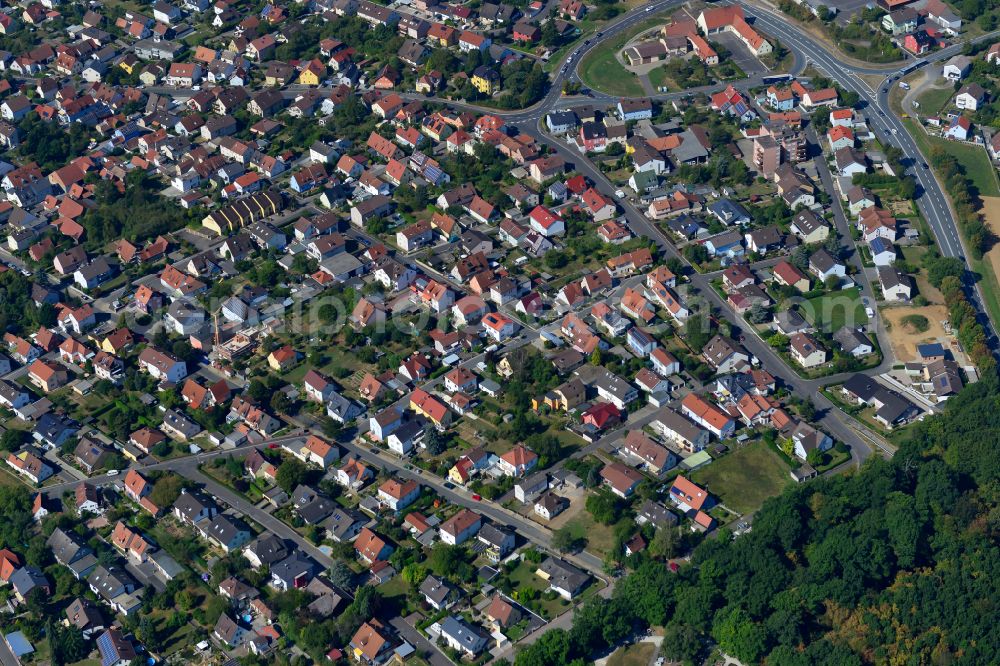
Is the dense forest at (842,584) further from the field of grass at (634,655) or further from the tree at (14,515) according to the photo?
the tree at (14,515)

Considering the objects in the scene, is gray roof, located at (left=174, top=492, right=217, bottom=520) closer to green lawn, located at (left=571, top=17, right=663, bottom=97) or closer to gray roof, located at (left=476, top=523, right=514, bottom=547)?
gray roof, located at (left=476, top=523, right=514, bottom=547)

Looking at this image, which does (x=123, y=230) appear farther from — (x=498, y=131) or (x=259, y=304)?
(x=498, y=131)

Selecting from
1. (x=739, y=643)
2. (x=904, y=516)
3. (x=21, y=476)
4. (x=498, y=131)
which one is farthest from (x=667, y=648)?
(x=498, y=131)

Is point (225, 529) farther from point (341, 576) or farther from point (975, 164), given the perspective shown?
point (975, 164)

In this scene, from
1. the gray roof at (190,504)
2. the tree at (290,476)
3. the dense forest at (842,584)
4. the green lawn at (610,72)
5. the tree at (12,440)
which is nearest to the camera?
the dense forest at (842,584)

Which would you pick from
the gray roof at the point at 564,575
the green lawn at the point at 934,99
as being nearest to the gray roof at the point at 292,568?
the gray roof at the point at 564,575

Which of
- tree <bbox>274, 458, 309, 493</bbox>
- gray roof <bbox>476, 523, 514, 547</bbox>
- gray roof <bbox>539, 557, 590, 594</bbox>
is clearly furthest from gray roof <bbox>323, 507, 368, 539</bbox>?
gray roof <bbox>539, 557, 590, 594</bbox>
